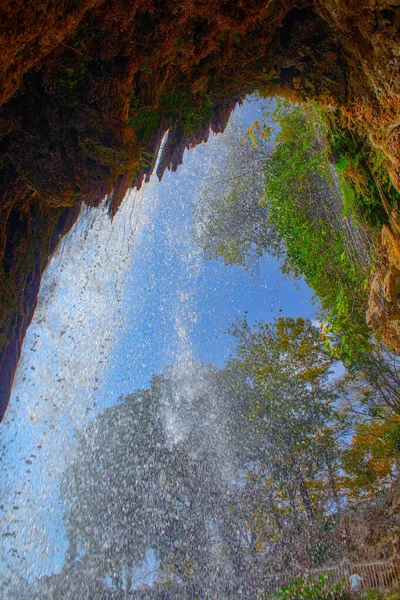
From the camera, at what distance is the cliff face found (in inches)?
153

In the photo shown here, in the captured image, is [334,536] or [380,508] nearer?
[380,508]

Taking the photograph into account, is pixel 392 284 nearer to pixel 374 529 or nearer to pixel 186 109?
pixel 186 109

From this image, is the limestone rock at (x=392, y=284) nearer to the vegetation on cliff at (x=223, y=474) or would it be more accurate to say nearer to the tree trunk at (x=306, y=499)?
the vegetation on cliff at (x=223, y=474)

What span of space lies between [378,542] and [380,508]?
5.46ft

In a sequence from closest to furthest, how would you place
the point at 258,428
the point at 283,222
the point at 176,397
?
the point at 283,222 → the point at 258,428 → the point at 176,397

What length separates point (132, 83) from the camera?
15.5ft

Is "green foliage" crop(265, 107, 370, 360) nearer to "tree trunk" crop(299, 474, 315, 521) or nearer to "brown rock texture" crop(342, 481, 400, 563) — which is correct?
"brown rock texture" crop(342, 481, 400, 563)

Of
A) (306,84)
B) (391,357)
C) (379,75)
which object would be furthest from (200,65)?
(391,357)

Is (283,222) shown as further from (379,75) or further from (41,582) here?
(41,582)

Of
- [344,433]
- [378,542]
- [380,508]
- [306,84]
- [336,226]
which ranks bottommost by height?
[378,542]

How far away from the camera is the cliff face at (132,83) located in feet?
12.8

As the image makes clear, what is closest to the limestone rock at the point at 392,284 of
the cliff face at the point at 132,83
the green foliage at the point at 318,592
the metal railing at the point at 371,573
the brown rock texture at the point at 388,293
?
the brown rock texture at the point at 388,293

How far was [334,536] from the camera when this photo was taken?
47.6 feet

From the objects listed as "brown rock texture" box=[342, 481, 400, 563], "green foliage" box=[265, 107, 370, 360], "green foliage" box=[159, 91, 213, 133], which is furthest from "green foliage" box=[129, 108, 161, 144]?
"brown rock texture" box=[342, 481, 400, 563]
